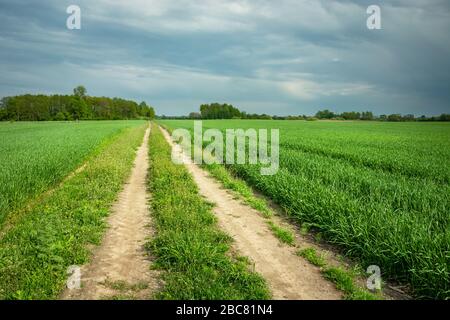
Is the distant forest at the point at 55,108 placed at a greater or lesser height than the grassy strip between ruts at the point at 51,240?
greater

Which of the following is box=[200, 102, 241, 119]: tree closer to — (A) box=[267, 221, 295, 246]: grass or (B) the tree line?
Result: (B) the tree line

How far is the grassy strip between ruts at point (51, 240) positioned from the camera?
16.0ft

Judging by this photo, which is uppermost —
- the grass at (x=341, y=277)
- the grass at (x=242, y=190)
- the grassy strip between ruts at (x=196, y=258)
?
the grass at (x=242, y=190)

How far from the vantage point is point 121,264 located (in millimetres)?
5738

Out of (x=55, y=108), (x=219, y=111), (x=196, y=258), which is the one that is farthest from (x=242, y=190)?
(x=219, y=111)

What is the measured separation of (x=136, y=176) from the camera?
13844 mm

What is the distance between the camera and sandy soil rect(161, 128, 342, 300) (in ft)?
16.1

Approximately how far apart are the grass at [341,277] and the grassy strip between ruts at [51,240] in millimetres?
4183

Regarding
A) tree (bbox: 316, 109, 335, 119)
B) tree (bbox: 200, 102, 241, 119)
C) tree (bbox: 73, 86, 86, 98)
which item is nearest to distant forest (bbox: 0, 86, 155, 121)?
tree (bbox: 73, 86, 86, 98)

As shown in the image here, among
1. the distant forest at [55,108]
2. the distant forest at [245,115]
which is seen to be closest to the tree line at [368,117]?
the distant forest at [245,115]

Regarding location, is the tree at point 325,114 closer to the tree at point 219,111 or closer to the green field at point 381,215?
the tree at point 219,111

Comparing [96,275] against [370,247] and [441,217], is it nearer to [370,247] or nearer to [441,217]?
[370,247]

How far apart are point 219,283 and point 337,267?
2252mm
